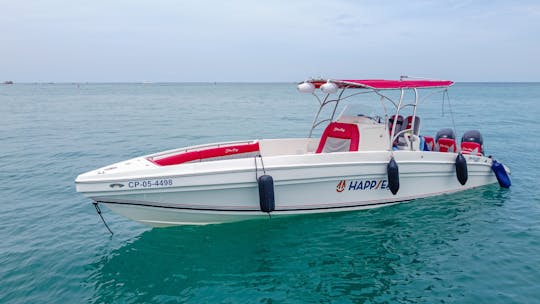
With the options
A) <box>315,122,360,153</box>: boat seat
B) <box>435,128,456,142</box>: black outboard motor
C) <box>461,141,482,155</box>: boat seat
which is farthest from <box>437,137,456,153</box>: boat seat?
<box>315,122,360,153</box>: boat seat

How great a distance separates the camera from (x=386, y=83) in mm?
7805

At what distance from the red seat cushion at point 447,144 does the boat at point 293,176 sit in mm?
492

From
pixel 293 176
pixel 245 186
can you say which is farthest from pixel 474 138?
pixel 245 186

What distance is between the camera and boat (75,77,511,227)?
652 cm

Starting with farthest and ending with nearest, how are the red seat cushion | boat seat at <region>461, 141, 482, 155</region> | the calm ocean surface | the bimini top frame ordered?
boat seat at <region>461, 141, 482, 155</region> < the red seat cushion < the bimini top frame < the calm ocean surface

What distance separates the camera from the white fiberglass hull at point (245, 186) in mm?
6445

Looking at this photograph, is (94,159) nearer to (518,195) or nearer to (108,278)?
(108,278)

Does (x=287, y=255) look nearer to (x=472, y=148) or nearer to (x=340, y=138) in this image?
→ (x=340, y=138)

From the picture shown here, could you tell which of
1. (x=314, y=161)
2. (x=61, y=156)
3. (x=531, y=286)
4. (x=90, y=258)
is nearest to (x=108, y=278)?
(x=90, y=258)

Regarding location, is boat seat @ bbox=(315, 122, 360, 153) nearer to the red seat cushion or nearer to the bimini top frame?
the bimini top frame

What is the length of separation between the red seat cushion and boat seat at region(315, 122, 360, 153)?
2.84m

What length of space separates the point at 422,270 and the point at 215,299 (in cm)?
327

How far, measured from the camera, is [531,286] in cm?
567

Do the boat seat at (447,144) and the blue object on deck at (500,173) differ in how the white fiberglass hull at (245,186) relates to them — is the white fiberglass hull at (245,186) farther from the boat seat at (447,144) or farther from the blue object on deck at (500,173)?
the blue object on deck at (500,173)
